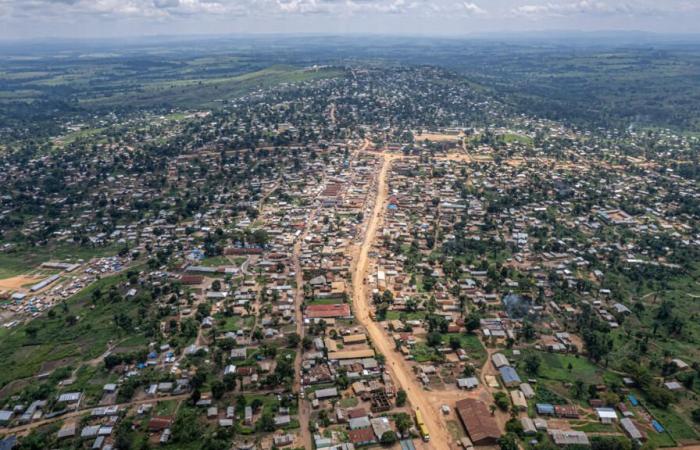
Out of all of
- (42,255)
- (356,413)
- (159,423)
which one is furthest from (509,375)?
(42,255)

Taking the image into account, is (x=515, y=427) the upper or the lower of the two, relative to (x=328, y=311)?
lower

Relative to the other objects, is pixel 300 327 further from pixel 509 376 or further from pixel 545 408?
pixel 545 408

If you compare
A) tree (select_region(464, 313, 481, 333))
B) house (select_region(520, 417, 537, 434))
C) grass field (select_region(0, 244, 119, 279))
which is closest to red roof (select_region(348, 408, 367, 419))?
house (select_region(520, 417, 537, 434))

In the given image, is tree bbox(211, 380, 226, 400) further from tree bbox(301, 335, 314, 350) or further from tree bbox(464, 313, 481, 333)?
tree bbox(464, 313, 481, 333)

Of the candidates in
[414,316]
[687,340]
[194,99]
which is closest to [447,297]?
[414,316]

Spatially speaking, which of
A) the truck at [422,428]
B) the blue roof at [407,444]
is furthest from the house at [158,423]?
the truck at [422,428]

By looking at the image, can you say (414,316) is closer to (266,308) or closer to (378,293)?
(378,293)
